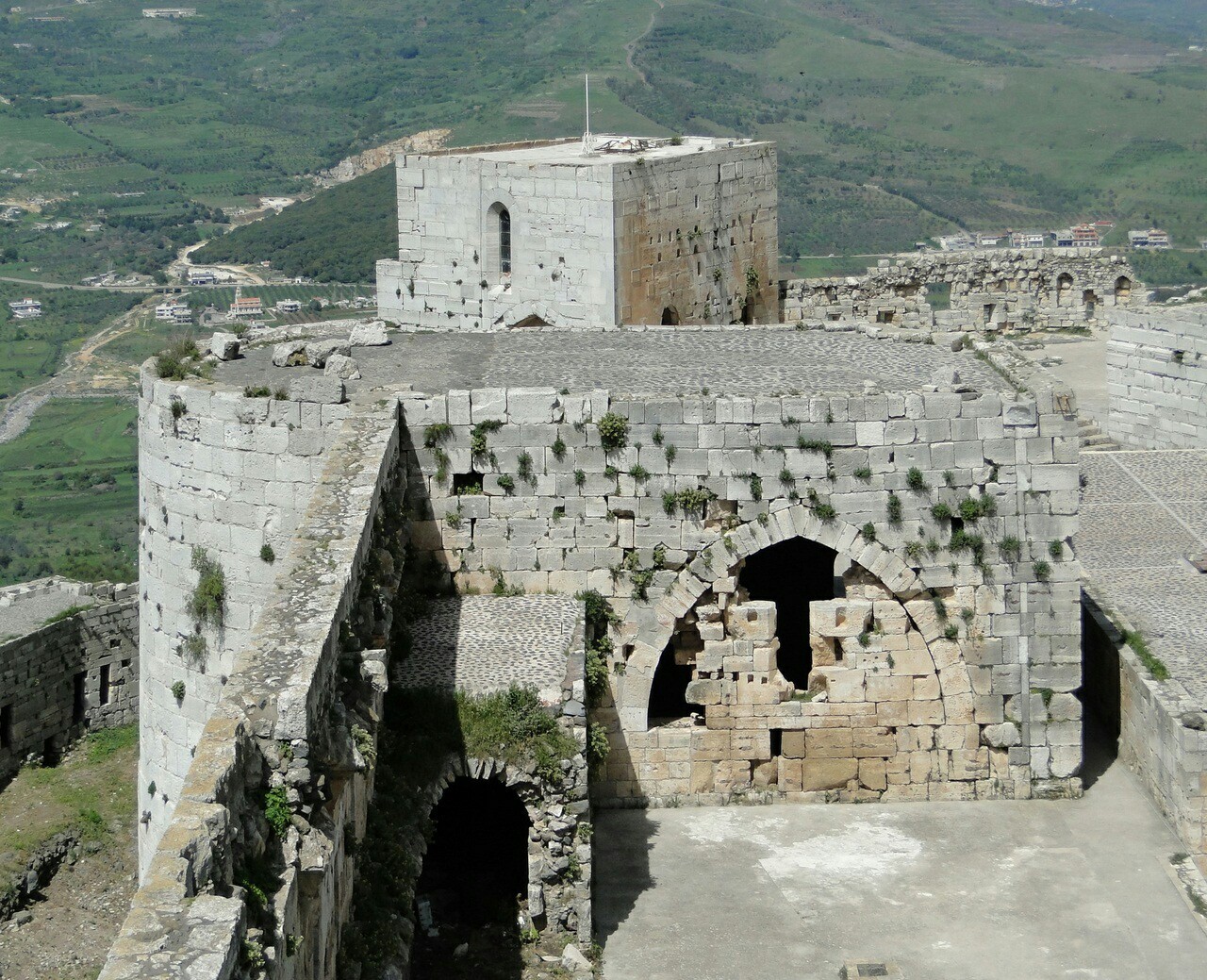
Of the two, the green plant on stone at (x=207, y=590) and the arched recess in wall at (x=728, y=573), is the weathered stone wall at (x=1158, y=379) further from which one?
the green plant on stone at (x=207, y=590)

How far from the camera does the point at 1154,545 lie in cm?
2047

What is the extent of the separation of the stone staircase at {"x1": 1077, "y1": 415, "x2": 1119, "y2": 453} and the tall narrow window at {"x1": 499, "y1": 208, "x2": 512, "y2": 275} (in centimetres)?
768

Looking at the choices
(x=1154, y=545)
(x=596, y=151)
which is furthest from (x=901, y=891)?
(x=596, y=151)

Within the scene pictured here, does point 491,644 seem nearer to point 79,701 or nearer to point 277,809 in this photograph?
point 277,809

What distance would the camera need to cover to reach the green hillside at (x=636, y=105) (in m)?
103

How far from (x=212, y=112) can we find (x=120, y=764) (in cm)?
12834

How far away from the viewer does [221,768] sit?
9.31 m

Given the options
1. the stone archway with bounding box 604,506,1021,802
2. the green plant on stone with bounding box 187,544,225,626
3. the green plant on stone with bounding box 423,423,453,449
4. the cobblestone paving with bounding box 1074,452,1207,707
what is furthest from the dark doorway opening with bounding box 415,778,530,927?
the cobblestone paving with bounding box 1074,452,1207,707

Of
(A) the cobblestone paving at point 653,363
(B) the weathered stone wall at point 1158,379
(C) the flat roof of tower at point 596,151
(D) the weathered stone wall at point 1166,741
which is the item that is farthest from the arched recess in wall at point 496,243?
(D) the weathered stone wall at point 1166,741

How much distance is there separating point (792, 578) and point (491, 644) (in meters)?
5.28

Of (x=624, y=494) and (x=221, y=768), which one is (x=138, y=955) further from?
(x=624, y=494)

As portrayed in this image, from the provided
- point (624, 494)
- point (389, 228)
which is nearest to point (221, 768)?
point (624, 494)

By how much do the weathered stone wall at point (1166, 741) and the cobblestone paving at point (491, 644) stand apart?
4.66 meters

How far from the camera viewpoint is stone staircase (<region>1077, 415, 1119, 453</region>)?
2606cm
